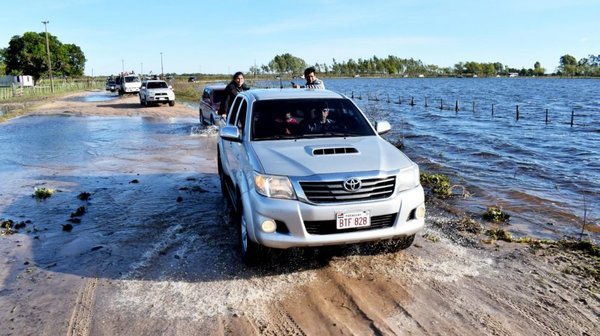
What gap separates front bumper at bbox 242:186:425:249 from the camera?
14.6ft

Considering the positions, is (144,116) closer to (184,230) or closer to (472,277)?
(184,230)

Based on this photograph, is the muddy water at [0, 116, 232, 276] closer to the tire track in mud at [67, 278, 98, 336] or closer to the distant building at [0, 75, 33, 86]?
the tire track in mud at [67, 278, 98, 336]

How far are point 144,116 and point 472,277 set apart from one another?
22914 millimetres

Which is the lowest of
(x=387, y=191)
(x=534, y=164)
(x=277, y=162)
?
(x=534, y=164)

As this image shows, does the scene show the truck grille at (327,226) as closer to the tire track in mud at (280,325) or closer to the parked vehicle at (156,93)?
the tire track in mud at (280,325)

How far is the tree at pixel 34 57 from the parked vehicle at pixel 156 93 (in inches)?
2773

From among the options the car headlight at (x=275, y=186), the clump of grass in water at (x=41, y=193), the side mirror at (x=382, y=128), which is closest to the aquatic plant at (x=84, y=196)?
the clump of grass in water at (x=41, y=193)

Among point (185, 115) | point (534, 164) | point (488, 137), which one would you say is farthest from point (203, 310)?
point (185, 115)

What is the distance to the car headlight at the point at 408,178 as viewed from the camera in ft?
15.7

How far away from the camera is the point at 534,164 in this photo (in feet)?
45.0

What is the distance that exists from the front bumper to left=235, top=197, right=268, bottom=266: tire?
23 cm

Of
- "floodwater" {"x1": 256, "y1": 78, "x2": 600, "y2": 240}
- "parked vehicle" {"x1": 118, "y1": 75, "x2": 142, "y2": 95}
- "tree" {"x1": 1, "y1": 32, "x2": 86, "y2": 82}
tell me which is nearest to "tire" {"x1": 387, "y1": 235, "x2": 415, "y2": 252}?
"floodwater" {"x1": 256, "y1": 78, "x2": 600, "y2": 240}

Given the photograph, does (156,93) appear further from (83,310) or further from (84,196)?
(83,310)

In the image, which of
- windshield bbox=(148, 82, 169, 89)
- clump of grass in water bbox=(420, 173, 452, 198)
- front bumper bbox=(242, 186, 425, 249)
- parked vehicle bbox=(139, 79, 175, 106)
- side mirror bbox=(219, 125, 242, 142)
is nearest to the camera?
front bumper bbox=(242, 186, 425, 249)
